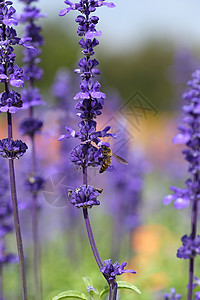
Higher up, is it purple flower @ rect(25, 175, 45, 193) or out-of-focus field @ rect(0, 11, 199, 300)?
out-of-focus field @ rect(0, 11, 199, 300)

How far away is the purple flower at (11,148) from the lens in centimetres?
285

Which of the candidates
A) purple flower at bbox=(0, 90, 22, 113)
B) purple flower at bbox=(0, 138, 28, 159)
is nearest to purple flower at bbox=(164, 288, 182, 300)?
purple flower at bbox=(0, 138, 28, 159)

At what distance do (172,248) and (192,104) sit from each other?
5.55 m

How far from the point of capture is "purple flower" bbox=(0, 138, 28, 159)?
285cm

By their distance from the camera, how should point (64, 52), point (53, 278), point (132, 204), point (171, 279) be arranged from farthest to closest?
point (64, 52) → point (132, 204) → point (53, 278) → point (171, 279)

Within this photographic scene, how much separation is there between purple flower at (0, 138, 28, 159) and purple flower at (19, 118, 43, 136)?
4.68ft

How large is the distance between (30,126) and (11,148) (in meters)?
1.50

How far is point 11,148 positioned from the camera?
2.84m

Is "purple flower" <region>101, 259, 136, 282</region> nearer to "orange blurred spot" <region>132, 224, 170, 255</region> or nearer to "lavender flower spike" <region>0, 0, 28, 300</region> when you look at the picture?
"lavender flower spike" <region>0, 0, 28, 300</region>

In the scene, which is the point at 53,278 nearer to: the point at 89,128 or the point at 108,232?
the point at 108,232

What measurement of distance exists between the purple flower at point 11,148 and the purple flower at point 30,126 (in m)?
1.43

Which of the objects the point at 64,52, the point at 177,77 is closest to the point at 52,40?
the point at 64,52

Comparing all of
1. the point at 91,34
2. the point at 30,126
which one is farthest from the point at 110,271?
the point at 30,126

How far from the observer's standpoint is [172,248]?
8.16 m
